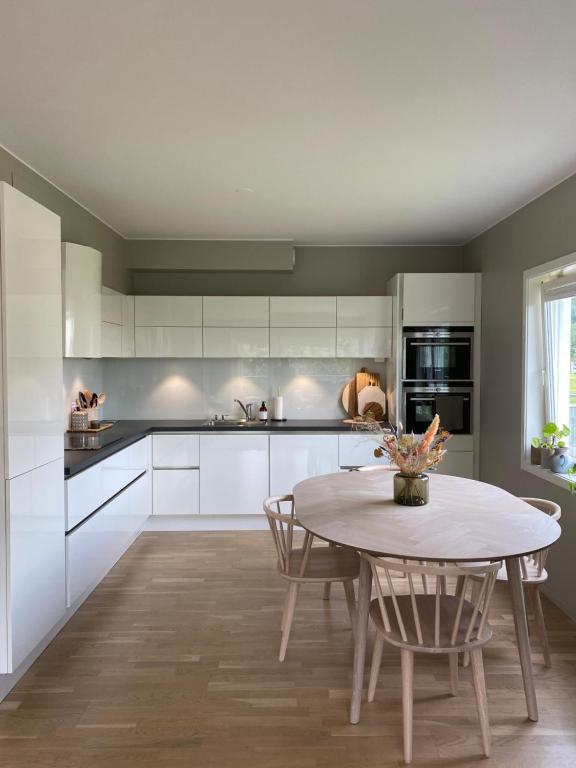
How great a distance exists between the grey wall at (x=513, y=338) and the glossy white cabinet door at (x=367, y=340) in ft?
2.95

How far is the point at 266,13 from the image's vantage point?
6.02 feet

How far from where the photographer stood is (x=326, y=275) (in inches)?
219

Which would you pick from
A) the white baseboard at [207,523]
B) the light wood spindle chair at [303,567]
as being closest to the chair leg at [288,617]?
the light wood spindle chair at [303,567]

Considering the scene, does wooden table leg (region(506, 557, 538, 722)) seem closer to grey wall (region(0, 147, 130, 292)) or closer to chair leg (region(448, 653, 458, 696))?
chair leg (region(448, 653, 458, 696))

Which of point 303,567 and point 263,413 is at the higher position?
point 263,413

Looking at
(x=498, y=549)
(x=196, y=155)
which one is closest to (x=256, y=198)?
(x=196, y=155)

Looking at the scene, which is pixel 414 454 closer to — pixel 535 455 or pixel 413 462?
pixel 413 462

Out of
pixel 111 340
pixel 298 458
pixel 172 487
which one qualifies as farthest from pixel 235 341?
pixel 172 487

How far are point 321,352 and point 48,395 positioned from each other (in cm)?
292

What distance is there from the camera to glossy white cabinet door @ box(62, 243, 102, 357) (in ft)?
12.4

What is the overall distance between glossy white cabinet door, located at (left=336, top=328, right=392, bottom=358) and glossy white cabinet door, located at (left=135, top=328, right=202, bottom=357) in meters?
1.35

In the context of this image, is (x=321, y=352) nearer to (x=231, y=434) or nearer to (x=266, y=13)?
(x=231, y=434)

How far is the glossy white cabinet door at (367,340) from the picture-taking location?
5.23 metres

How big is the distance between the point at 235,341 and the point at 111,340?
1.12m
